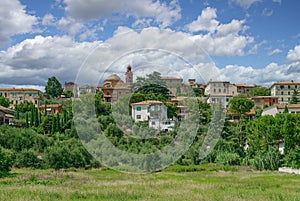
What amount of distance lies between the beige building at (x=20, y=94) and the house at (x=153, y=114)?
164 feet

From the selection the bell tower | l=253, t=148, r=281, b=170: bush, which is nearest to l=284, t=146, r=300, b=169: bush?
l=253, t=148, r=281, b=170: bush

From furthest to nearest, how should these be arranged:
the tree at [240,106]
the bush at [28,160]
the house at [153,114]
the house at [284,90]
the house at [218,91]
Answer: the house at [284,90], the tree at [240,106], the house at [218,91], the house at [153,114], the bush at [28,160]

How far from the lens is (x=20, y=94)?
270 feet

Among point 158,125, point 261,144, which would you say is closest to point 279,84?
point 261,144

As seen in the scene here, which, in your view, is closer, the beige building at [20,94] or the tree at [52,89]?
the beige building at [20,94]

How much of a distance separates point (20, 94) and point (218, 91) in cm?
4783

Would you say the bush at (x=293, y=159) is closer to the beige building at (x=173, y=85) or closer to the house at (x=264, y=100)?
the beige building at (x=173, y=85)

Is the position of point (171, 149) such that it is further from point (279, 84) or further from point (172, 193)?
point (279, 84)

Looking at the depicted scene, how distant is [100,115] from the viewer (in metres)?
43.8

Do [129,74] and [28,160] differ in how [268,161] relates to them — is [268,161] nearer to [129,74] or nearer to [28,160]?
[129,74]

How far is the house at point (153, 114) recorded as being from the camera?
35.9 m

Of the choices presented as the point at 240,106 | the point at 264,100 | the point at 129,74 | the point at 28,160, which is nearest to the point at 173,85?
the point at 129,74

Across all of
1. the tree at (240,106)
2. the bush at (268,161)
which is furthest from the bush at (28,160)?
the tree at (240,106)

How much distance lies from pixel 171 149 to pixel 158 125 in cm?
374
